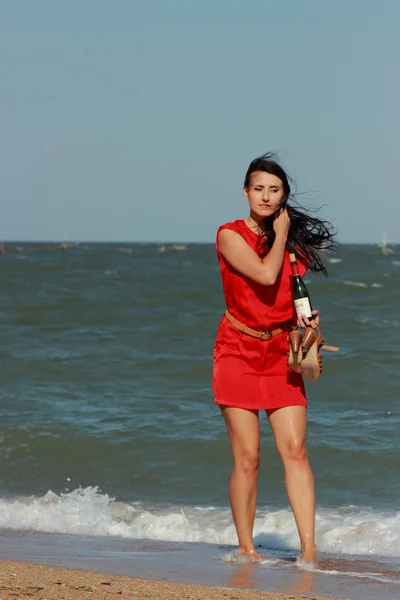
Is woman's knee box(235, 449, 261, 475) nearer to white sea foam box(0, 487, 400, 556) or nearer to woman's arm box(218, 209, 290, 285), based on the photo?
woman's arm box(218, 209, 290, 285)

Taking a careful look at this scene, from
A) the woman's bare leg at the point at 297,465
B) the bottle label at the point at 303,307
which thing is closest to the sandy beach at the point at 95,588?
the woman's bare leg at the point at 297,465

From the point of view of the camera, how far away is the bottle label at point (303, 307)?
433 centimetres

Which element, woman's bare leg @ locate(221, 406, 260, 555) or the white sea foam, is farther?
the white sea foam

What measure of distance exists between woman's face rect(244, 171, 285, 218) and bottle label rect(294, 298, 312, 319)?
407 millimetres

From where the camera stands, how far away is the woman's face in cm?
440

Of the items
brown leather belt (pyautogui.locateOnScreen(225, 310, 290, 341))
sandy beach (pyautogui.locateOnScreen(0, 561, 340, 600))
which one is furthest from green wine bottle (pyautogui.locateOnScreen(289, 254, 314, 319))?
sandy beach (pyautogui.locateOnScreen(0, 561, 340, 600))

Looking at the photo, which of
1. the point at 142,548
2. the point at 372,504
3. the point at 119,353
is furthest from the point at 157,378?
the point at 142,548

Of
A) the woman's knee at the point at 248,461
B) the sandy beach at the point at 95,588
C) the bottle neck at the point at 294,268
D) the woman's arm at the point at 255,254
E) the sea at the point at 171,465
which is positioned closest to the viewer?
the sandy beach at the point at 95,588

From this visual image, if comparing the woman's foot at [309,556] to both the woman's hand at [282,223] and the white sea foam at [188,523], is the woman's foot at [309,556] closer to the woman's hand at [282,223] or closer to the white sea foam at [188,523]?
the white sea foam at [188,523]

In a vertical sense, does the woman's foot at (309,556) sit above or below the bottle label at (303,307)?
below

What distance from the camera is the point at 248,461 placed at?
4492 millimetres

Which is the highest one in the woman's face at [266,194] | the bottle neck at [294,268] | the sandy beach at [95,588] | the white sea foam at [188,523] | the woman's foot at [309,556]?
the woman's face at [266,194]

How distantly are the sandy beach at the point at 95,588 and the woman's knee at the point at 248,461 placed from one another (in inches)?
27.3

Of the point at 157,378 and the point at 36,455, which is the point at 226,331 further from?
the point at 157,378
